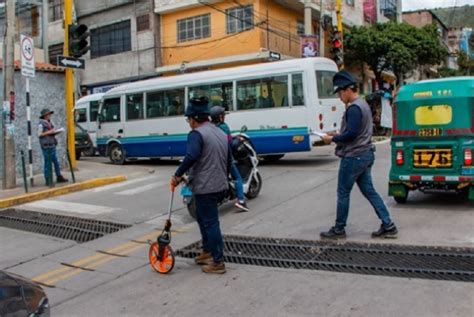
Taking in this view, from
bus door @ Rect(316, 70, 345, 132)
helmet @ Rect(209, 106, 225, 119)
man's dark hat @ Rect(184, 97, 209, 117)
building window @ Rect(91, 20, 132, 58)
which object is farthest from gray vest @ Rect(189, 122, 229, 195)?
building window @ Rect(91, 20, 132, 58)

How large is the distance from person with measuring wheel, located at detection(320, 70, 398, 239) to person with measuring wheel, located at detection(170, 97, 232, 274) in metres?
1.52

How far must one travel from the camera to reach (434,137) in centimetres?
791

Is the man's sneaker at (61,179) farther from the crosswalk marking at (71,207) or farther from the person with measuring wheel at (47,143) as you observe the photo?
the crosswalk marking at (71,207)

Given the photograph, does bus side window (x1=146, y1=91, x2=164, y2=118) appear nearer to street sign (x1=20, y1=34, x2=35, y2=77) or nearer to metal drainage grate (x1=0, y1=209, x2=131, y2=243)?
street sign (x1=20, y1=34, x2=35, y2=77)

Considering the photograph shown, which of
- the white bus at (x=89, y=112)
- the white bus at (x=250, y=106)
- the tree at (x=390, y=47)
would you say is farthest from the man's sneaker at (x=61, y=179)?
the tree at (x=390, y=47)

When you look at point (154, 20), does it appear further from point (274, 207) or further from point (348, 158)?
point (348, 158)

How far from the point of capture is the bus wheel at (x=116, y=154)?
17.3 m

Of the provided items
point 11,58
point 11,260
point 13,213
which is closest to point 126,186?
point 13,213

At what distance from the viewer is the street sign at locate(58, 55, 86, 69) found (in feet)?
40.1

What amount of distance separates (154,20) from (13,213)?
65.7 ft

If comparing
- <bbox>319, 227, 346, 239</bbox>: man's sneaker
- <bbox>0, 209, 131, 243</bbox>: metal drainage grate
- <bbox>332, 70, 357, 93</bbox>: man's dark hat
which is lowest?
<bbox>0, 209, 131, 243</bbox>: metal drainage grate

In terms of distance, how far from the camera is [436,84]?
26.2ft

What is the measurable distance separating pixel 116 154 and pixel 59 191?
6.49 metres

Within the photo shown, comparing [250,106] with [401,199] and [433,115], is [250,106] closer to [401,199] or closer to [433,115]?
[401,199]
